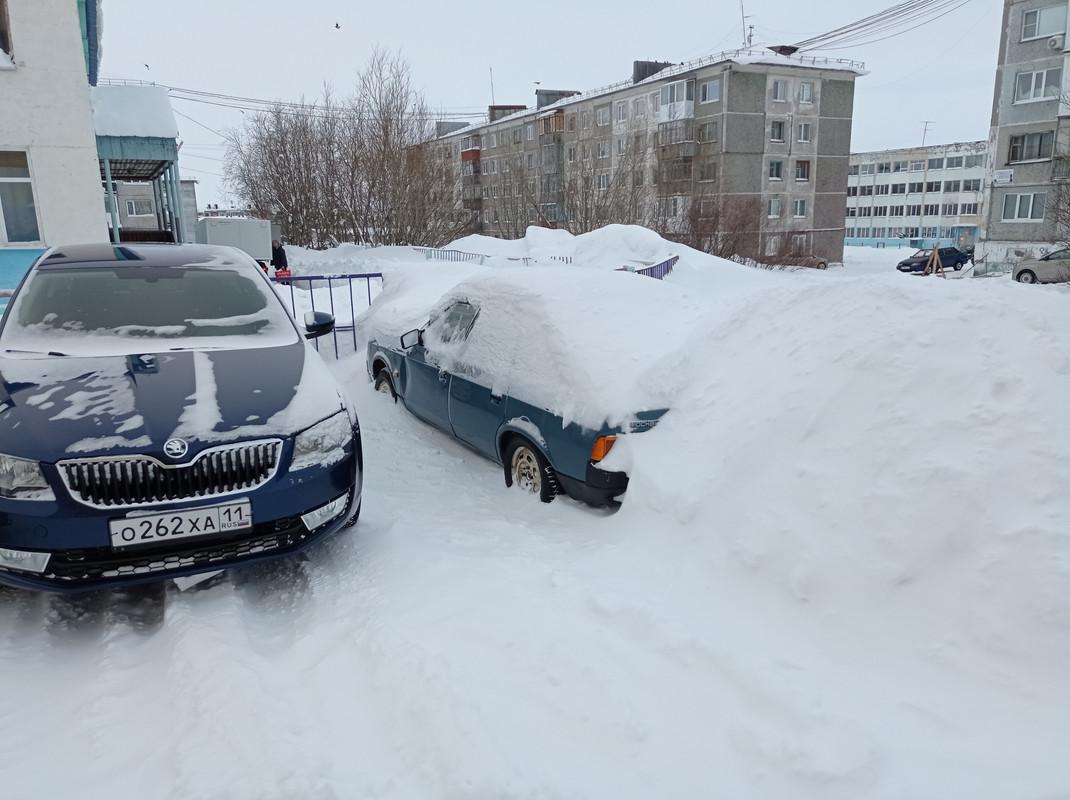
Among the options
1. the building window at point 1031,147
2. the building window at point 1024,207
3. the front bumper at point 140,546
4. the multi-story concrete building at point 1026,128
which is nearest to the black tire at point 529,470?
the front bumper at point 140,546

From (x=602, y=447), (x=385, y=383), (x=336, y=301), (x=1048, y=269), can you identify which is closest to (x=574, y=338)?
(x=602, y=447)

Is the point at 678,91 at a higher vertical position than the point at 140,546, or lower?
higher

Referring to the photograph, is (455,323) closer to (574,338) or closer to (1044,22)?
(574,338)

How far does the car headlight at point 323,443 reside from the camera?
10.9 ft

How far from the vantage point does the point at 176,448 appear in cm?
297

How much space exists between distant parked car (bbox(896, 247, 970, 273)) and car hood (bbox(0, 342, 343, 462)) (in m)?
40.8

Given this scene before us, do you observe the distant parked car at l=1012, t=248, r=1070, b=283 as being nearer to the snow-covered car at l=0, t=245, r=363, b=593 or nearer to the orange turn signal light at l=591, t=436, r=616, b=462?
the orange turn signal light at l=591, t=436, r=616, b=462

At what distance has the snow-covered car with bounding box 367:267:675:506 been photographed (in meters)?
4.06

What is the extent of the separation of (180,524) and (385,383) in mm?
3860

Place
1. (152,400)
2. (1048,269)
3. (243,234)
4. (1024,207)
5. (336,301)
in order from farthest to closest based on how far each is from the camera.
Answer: (1024,207), (243,234), (1048,269), (336,301), (152,400)

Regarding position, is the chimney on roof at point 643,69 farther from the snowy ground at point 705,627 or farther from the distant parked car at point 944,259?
the snowy ground at point 705,627

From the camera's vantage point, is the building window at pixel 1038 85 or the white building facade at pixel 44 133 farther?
the building window at pixel 1038 85

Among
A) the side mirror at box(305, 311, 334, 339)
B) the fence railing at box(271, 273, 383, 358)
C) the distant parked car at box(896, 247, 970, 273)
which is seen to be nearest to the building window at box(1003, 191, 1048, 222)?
the distant parked car at box(896, 247, 970, 273)

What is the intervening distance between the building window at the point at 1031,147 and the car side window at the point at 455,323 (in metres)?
38.2
